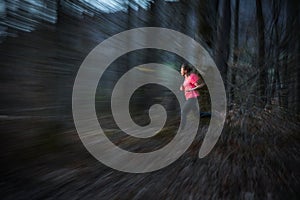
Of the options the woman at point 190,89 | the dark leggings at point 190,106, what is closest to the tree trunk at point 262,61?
the woman at point 190,89

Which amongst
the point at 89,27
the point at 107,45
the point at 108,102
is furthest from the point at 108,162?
the point at 89,27

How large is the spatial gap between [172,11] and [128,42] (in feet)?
3.96

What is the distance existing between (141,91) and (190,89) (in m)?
1.02

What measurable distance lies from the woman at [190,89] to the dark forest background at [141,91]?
2.34ft

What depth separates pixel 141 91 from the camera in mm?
5266

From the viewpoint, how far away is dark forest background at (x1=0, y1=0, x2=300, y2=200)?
8.99 ft

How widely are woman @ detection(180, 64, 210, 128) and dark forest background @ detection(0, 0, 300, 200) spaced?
2.34 feet

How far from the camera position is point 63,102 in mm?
3307

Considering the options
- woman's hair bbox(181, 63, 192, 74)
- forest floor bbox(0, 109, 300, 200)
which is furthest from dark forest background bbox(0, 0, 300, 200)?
woman's hair bbox(181, 63, 192, 74)

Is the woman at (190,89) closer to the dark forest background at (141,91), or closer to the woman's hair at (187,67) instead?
the woman's hair at (187,67)

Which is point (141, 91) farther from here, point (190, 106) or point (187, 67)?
point (190, 106)

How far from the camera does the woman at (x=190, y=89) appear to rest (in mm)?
5504

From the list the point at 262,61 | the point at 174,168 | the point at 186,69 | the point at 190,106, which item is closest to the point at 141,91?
the point at 186,69

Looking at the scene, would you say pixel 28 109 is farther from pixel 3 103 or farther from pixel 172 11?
pixel 172 11
